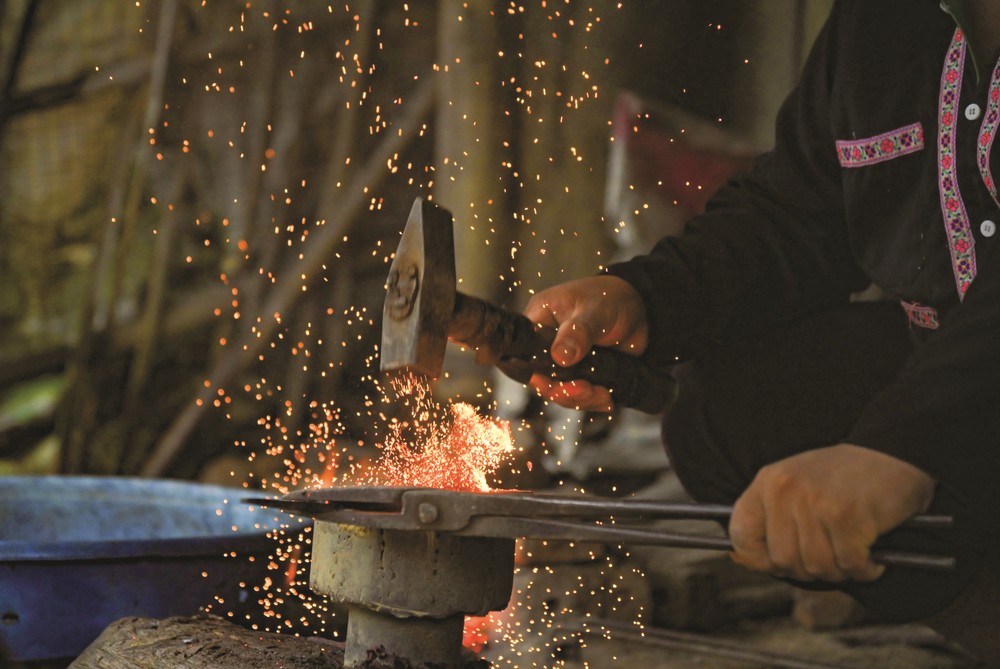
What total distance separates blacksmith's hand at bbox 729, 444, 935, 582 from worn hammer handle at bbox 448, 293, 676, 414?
0.48 m

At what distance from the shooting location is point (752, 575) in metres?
2.64

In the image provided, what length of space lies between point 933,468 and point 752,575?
1575 mm

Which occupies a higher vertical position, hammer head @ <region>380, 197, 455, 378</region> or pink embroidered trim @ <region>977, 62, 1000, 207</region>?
pink embroidered trim @ <region>977, 62, 1000, 207</region>

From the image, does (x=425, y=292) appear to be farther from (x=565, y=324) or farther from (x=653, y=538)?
(x=653, y=538)

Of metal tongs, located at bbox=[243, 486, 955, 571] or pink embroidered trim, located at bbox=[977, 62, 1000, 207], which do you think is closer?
metal tongs, located at bbox=[243, 486, 955, 571]

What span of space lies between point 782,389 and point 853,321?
18 centimetres

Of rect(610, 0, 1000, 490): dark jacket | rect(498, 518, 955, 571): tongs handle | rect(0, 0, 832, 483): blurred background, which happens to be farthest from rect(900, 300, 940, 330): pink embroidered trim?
rect(0, 0, 832, 483): blurred background

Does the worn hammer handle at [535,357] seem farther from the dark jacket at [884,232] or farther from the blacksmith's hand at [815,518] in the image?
the blacksmith's hand at [815,518]

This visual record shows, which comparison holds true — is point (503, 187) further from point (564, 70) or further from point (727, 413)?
point (727, 413)

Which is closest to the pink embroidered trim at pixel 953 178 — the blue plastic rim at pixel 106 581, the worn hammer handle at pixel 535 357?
the worn hammer handle at pixel 535 357

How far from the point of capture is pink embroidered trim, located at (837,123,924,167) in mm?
1588

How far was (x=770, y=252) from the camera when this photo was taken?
185 cm

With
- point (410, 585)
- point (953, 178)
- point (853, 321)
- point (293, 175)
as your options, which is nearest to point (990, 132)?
point (953, 178)

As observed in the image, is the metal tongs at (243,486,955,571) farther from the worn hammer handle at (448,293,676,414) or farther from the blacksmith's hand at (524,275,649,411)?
the blacksmith's hand at (524,275,649,411)
